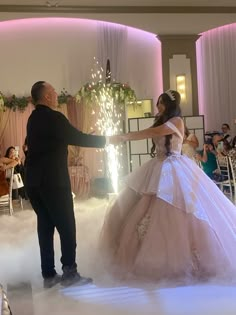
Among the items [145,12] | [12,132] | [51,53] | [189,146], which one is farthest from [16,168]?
[145,12]

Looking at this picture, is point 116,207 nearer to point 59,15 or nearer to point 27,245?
point 27,245

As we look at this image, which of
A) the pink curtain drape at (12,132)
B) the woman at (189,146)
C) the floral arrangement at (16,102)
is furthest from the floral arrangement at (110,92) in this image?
the woman at (189,146)

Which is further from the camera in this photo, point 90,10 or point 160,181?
point 90,10

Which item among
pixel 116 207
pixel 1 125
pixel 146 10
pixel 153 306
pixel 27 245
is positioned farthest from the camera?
pixel 146 10

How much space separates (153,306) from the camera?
3018 mm

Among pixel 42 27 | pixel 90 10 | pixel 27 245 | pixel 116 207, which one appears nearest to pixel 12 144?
pixel 42 27

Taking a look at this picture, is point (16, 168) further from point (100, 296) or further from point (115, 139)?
point (100, 296)

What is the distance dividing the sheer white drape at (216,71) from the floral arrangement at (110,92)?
7.98 ft

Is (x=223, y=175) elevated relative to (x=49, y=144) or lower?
lower

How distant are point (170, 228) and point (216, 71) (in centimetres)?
767

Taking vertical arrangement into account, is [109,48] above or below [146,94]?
above

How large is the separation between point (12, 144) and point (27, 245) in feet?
16.0

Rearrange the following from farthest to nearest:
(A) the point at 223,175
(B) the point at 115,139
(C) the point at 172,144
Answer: (A) the point at 223,175 < (C) the point at 172,144 < (B) the point at 115,139

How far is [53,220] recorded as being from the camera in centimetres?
350
